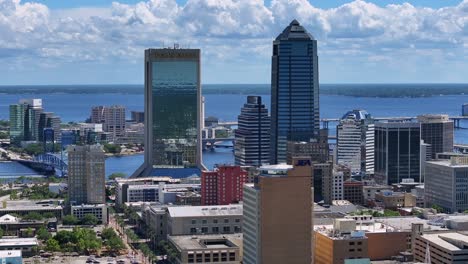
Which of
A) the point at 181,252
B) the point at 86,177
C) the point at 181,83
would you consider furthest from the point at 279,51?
the point at 181,252

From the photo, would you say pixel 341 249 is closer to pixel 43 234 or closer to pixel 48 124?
pixel 43 234

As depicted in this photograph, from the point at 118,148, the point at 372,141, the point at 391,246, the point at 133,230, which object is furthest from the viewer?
the point at 118,148

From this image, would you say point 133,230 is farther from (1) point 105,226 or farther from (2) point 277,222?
(2) point 277,222

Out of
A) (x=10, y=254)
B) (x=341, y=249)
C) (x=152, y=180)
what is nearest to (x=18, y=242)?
(x=10, y=254)

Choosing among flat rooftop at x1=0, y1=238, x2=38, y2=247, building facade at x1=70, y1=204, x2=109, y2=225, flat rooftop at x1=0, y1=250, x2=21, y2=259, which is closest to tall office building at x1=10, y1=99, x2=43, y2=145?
building facade at x1=70, y1=204, x2=109, y2=225

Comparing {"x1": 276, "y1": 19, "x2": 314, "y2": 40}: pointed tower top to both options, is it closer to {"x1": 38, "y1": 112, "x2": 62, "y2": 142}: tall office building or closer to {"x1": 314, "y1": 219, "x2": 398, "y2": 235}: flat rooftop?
{"x1": 314, "y1": 219, "x2": 398, "y2": 235}: flat rooftop

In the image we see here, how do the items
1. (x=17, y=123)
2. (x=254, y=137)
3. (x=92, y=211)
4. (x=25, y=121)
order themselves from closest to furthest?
(x=92, y=211) < (x=254, y=137) < (x=25, y=121) < (x=17, y=123)

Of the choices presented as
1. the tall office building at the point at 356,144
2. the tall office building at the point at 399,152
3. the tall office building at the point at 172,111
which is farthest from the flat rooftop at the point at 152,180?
the tall office building at the point at 356,144
